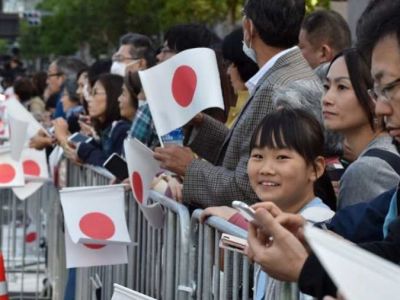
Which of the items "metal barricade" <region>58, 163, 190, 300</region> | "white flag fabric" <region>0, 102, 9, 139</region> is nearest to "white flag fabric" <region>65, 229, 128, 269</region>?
"metal barricade" <region>58, 163, 190, 300</region>

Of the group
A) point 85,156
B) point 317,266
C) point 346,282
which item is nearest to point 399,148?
point 317,266

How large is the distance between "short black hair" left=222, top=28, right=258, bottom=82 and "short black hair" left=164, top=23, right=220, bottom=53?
3.44 ft

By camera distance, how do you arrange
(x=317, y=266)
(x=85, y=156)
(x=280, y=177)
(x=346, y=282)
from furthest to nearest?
(x=85, y=156) → (x=280, y=177) → (x=317, y=266) → (x=346, y=282)

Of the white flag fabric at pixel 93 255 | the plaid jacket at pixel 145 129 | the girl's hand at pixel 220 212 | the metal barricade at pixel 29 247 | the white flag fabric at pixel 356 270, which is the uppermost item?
the white flag fabric at pixel 356 270

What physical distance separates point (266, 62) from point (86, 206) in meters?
1.78

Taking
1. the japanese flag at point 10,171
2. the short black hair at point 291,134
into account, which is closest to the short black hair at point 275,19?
the short black hair at point 291,134

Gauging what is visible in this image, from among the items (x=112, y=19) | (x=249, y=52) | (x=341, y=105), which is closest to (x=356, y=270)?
(x=341, y=105)

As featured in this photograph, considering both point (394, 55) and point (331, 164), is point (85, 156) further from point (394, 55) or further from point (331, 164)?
point (394, 55)

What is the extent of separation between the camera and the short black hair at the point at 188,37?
761 cm

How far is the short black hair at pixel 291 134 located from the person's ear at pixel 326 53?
8.92 ft

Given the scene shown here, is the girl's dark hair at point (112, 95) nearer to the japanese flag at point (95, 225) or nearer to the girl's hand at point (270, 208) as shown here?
the japanese flag at point (95, 225)

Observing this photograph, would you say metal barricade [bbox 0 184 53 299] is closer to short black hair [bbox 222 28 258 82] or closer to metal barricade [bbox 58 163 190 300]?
metal barricade [bbox 58 163 190 300]

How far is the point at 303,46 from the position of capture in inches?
300

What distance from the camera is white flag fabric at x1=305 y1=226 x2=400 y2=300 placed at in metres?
2.43
